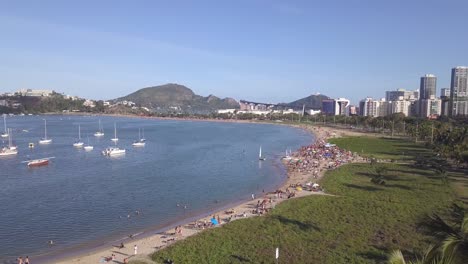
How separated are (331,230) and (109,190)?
66.9 ft

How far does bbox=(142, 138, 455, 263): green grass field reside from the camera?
18.1 meters

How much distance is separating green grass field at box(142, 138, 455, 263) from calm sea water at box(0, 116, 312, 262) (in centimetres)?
582

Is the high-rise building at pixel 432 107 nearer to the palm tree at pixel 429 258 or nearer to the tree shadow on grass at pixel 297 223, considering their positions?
the tree shadow on grass at pixel 297 223

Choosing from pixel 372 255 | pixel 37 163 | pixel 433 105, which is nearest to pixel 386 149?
pixel 372 255

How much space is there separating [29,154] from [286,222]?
46977 mm

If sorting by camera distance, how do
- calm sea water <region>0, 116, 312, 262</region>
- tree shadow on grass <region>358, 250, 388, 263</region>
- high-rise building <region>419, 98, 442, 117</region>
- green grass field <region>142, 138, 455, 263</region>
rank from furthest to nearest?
high-rise building <region>419, 98, 442, 117</region> < calm sea water <region>0, 116, 312, 262</region> < green grass field <region>142, 138, 455, 263</region> < tree shadow on grass <region>358, 250, 388, 263</region>

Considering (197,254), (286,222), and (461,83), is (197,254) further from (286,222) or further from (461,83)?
(461,83)

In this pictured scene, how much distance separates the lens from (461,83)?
19175 centimetres

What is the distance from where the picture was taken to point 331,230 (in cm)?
2144

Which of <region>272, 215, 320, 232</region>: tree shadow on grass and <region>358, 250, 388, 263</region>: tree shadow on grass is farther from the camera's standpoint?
<region>272, 215, 320, 232</region>: tree shadow on grass

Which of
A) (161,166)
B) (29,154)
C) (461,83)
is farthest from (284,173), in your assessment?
(461,83)

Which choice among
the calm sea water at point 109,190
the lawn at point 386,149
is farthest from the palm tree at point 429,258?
the lawn at point 386,149

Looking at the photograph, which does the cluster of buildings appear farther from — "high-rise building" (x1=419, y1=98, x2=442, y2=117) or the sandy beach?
the sandy beach

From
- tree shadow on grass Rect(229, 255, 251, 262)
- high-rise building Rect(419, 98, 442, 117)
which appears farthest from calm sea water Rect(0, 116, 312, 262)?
high-rise building Rect(419, 98, 442, 117)
